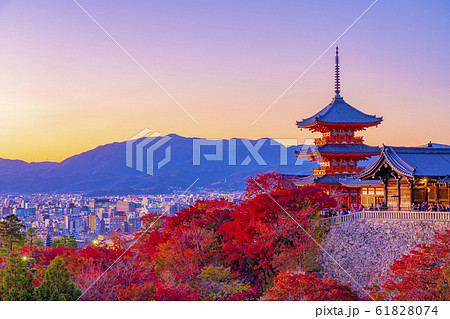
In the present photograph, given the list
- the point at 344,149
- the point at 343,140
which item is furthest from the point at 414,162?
the point at 343,140

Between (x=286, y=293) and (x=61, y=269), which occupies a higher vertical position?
(x=61, y=269)

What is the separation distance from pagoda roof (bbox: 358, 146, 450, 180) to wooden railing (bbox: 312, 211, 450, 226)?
2.19 metres

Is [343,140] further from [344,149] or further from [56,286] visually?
[56,286]

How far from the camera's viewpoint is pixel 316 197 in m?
22.1

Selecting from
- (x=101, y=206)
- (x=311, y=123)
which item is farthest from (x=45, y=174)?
(x=311, y=123)

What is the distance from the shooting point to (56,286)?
14.6m

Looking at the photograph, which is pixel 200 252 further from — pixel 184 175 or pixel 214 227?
pixel 184 175

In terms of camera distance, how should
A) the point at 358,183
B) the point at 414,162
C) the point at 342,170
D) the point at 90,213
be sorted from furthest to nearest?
the point at 90,213 → the point at 342,170 → the point at 358,183 → the point at 414,162

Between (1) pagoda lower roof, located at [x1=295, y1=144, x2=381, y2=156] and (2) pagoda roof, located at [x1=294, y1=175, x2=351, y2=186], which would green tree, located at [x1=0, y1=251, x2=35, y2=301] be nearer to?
(2) pagoda roof, located at [x1=294, y1=175, x2=351, y2=186]

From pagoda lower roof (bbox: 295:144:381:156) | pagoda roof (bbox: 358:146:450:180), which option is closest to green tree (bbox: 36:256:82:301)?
Result: pagoda roof (bbox: 358:146:450:180)

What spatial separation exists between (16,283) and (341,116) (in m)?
25.0

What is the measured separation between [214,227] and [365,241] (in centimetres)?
880

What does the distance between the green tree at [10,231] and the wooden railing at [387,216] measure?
24782mm

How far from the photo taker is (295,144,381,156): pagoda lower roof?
30.6 m
